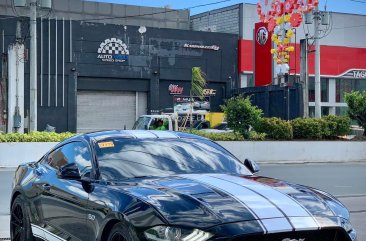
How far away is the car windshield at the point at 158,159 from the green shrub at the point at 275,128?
19.1m

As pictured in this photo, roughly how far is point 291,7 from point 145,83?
12697 mm

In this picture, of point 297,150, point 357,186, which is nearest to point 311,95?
point 297,150

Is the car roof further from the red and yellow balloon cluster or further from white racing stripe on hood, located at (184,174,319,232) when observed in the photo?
the red and yellow balloon cluster

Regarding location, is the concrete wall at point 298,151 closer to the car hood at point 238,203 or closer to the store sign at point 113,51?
the store sign at point 113,51

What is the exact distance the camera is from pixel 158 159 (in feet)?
17.8

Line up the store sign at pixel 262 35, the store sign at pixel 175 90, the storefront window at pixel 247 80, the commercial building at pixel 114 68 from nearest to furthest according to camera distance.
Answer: the commercial building at pixel 114 68 → the store sign at pixel 262 35 → the store sign at pixel 175 90 → the storefront window at pixel 247 80

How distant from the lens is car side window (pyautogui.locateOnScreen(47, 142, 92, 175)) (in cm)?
555

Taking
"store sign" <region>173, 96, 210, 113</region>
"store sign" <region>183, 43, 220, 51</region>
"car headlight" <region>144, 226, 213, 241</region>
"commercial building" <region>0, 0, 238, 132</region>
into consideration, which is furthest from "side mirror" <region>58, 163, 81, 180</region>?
"store sign" <region>183, 43, 220, 51</region>

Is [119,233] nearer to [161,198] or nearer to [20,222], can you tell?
[161,198]

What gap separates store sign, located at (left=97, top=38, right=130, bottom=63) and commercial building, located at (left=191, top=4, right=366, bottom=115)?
30.0ft

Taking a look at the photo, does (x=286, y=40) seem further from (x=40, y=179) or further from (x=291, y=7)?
(x=40, y=179)

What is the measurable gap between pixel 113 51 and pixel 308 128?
15.4 metres

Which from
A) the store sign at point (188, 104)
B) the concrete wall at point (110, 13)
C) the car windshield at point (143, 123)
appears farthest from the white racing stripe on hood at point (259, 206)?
the concrete wall at point (110, 13)

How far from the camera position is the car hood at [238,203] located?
3.99 m
